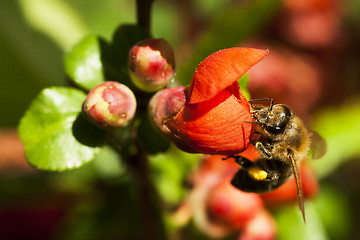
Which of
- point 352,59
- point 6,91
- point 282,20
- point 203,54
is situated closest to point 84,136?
point 203,54

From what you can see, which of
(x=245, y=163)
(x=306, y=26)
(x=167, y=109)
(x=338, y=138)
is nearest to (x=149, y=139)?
(x=167, y=109)

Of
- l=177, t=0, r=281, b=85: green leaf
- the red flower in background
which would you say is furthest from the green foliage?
the red flower in background

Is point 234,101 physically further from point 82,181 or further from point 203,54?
point 82,181

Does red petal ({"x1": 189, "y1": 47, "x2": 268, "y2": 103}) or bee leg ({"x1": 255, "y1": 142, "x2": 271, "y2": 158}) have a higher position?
red petal ({"x1": 189, "y1": 47, "x2": 268, "y2": 103})

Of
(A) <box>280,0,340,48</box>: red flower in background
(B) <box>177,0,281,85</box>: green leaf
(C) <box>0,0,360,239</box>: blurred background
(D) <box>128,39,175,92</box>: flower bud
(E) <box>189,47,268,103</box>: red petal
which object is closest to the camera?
(E) <box>189,47,268,103</box>: red petal

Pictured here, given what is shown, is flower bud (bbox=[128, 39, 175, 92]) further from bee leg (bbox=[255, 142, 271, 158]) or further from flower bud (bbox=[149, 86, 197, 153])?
bee leg (bbox=[255, 142, 271, 158])

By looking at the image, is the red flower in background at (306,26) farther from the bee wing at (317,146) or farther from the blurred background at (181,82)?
the bee wing at (317,146)
